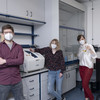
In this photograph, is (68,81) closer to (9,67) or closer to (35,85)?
(35,85)

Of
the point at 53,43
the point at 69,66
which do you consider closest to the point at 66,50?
the point at 69,66

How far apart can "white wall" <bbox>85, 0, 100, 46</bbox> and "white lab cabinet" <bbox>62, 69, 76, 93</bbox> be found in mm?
1239

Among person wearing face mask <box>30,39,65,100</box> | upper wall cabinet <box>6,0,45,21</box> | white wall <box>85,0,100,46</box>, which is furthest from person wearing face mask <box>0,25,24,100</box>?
white wall <box>85,0,100,46</box>

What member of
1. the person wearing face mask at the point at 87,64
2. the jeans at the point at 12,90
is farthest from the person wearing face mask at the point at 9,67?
the person wearing face mask at the point at 87,64

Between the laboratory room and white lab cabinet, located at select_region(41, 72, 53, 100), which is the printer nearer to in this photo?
the laboratory room

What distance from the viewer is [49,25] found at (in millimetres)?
3127

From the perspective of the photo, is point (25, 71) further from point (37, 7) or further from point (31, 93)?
point (37, 7)

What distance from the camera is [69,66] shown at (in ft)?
11.4

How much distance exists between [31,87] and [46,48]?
83cm

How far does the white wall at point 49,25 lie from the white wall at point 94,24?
1.59 metres

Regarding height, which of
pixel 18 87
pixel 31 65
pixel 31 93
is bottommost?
pixel 31 93

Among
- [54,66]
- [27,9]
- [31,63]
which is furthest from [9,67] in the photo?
[27,9]

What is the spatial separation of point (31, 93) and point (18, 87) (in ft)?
2.14

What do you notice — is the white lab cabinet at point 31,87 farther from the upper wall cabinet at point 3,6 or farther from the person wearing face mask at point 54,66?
the upper wall cabinet at point 3,6
